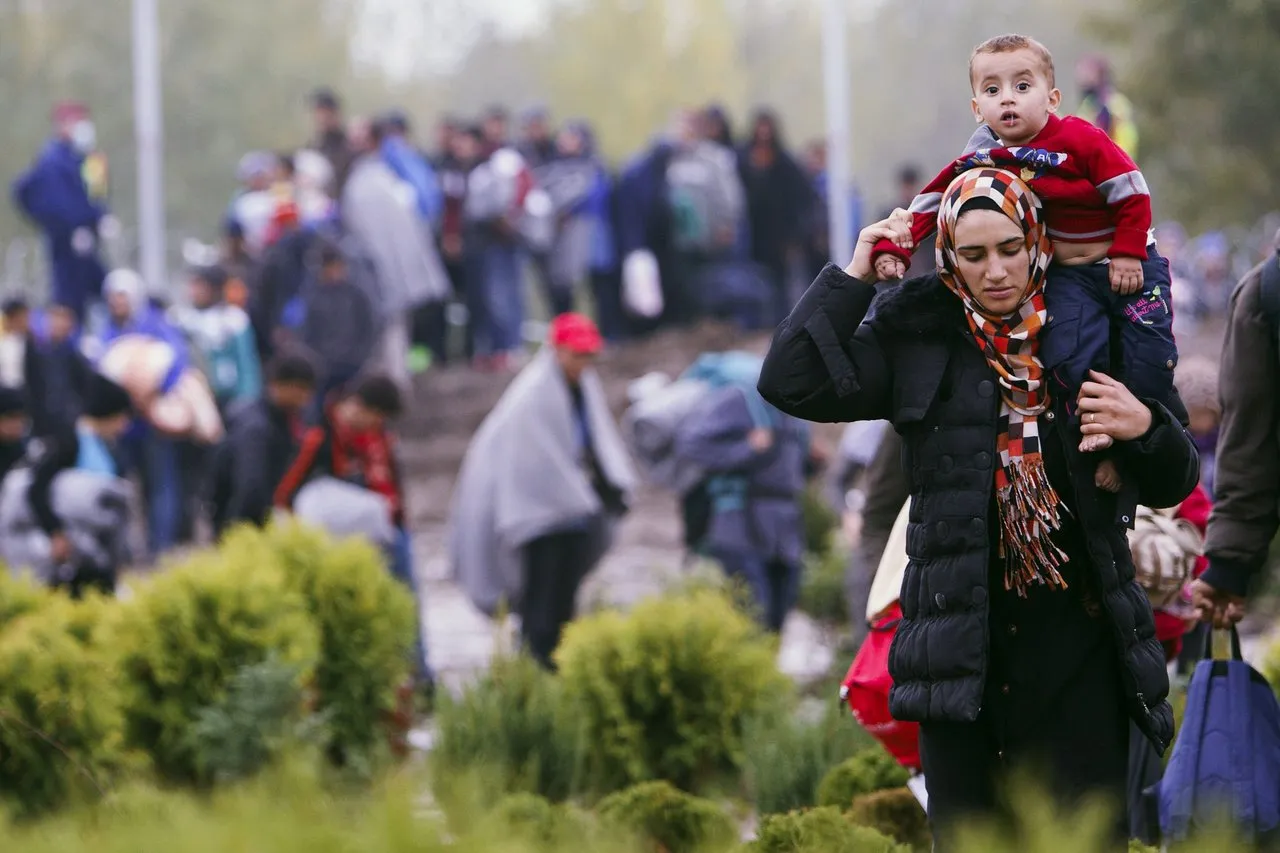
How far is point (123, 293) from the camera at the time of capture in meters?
17.2

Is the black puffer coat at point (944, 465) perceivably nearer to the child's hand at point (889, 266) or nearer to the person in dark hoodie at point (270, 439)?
the child's hand at point (889, 266)

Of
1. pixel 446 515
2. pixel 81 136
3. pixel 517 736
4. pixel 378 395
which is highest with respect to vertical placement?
pixel 81 136

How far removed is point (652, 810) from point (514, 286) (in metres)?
14.4

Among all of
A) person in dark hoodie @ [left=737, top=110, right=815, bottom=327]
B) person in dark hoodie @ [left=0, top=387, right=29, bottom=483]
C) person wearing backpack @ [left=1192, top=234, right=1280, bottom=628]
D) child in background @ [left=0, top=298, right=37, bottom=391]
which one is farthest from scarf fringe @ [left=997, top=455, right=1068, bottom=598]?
person in dark hoodie @ [left=737, top=110, right=815, bottom=327]

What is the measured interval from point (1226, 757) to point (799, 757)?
181 centimetres

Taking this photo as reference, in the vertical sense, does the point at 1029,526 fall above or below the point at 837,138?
below

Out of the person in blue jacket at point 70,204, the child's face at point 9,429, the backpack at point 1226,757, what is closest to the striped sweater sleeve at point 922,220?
the backpack at point 1226,757

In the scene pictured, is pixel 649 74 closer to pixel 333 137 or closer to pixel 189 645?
pixel 333 137

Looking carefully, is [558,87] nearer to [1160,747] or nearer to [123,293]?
[123,293]

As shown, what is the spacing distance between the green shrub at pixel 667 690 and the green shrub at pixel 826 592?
4061 mm

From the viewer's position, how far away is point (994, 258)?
3934mm

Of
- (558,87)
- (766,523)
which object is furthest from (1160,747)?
(558,87)

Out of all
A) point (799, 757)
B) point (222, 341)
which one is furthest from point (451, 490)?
point (799, 757)

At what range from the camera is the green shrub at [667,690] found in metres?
7.61
